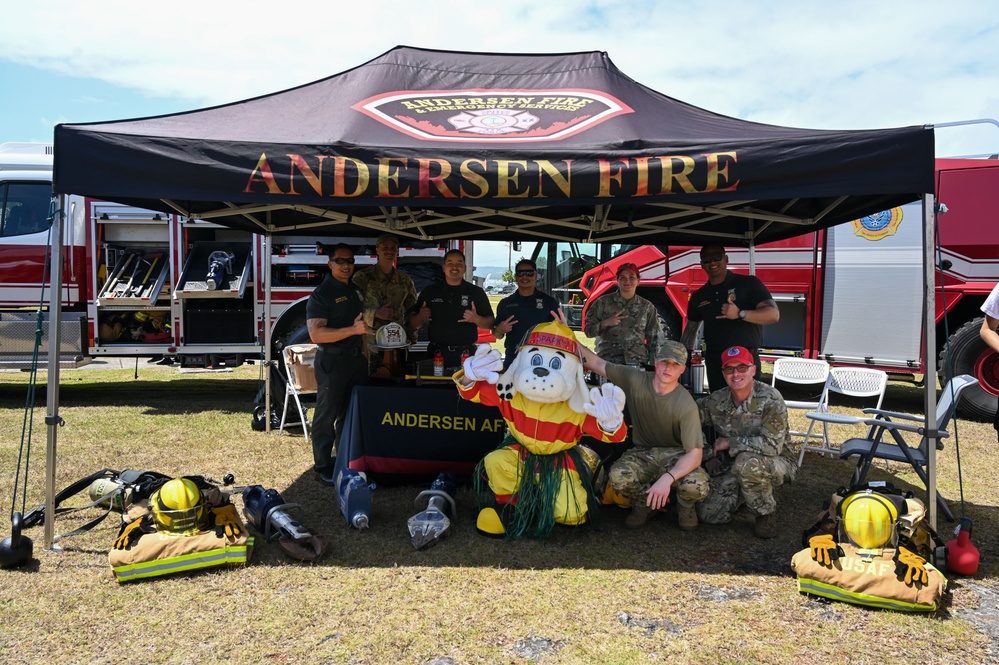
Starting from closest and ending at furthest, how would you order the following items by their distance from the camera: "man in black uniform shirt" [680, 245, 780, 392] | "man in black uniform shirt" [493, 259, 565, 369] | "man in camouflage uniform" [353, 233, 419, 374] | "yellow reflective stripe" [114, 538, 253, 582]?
"yellow reflective stripe" [114, 538, 253, 582] → "man in black uniform shirt" [680, 245, 780, 392] → "man in black uniform shirt" [493, 259, 565, 369] → "man in camouflage uniform" [353, 233, 419, 374]

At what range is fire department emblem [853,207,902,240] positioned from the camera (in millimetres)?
7234

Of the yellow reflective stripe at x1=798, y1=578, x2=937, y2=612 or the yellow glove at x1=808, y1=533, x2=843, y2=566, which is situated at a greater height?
the yellow glove at x1=808, y1=533, x2=843, y2=566

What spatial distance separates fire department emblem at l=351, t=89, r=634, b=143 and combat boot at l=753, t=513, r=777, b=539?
2453mm

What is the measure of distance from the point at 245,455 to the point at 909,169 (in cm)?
498

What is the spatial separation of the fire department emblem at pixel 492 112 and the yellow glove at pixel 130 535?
96.4 inches

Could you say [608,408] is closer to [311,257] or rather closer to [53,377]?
[53,377]

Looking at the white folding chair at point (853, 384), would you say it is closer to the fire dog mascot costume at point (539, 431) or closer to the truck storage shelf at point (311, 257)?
the fire dog mascot costume at point (539, 431)

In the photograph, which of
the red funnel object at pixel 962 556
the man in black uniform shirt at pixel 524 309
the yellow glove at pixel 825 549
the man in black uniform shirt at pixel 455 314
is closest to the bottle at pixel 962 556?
→ the red funnel object at pixel 962 556

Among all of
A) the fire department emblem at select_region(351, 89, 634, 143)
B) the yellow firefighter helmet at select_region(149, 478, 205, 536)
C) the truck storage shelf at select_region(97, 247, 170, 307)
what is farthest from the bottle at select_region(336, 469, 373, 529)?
the truck storage shelf at select_region(97, 247, 170, 307)

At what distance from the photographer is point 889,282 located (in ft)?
23.7

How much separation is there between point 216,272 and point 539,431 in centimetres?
509

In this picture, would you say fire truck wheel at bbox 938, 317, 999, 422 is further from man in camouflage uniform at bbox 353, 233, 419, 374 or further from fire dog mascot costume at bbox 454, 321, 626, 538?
man in camouflage uniform at bbox 353, 233, 419, 374

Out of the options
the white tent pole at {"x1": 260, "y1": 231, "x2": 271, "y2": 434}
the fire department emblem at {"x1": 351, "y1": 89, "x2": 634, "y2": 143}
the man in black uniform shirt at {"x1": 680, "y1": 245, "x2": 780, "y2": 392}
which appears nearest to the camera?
the fire department emblem at {"x1": 351, "y1": 89, "x2": 634, "y2": 143}

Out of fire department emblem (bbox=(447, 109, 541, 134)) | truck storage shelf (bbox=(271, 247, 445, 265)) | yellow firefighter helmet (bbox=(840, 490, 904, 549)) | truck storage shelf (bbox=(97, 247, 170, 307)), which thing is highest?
fire department emblem (bbox=(447, 109, 541, 134))
